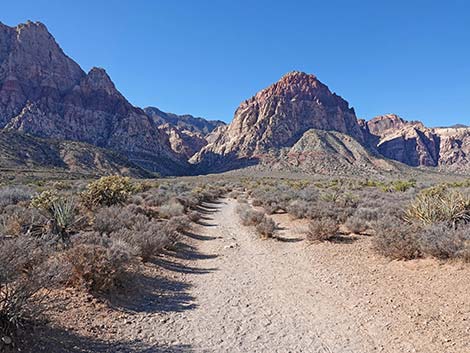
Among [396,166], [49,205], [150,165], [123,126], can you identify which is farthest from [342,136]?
[49,205]

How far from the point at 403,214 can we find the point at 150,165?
106493 mm

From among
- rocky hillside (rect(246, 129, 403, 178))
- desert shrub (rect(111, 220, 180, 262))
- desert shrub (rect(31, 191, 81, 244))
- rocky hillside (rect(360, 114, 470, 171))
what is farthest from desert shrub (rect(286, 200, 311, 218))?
rocky hillside (rect(360, 114, 470, 171))

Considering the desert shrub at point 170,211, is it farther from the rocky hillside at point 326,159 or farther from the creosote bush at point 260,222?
the rocky hillside at point 326,159

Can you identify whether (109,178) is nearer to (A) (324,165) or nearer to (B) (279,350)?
(B) (279,350)

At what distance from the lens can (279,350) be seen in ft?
15.0

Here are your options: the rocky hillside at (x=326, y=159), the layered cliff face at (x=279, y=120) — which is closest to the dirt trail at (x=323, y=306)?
the rocky hillside at (x=326, y=159)

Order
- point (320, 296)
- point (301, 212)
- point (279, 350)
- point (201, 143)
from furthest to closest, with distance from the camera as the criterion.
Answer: point (201, 143) < point (301, 212) < point (320, 296) < point (279, 350)

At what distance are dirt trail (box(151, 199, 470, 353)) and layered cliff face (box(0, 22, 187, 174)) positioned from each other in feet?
351

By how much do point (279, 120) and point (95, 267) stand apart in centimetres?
13775

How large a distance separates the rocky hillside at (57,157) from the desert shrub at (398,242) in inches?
2436

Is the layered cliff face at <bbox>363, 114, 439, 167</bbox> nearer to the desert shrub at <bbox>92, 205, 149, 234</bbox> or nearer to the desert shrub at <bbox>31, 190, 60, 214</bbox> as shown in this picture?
the desert shrub at <bbox>92, 205, 149, 234</bbox>

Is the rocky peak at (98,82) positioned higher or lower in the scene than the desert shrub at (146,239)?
higher

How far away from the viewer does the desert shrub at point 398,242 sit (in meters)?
8.25

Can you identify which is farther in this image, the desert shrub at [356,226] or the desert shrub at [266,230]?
the desert shrub at [266,230]
